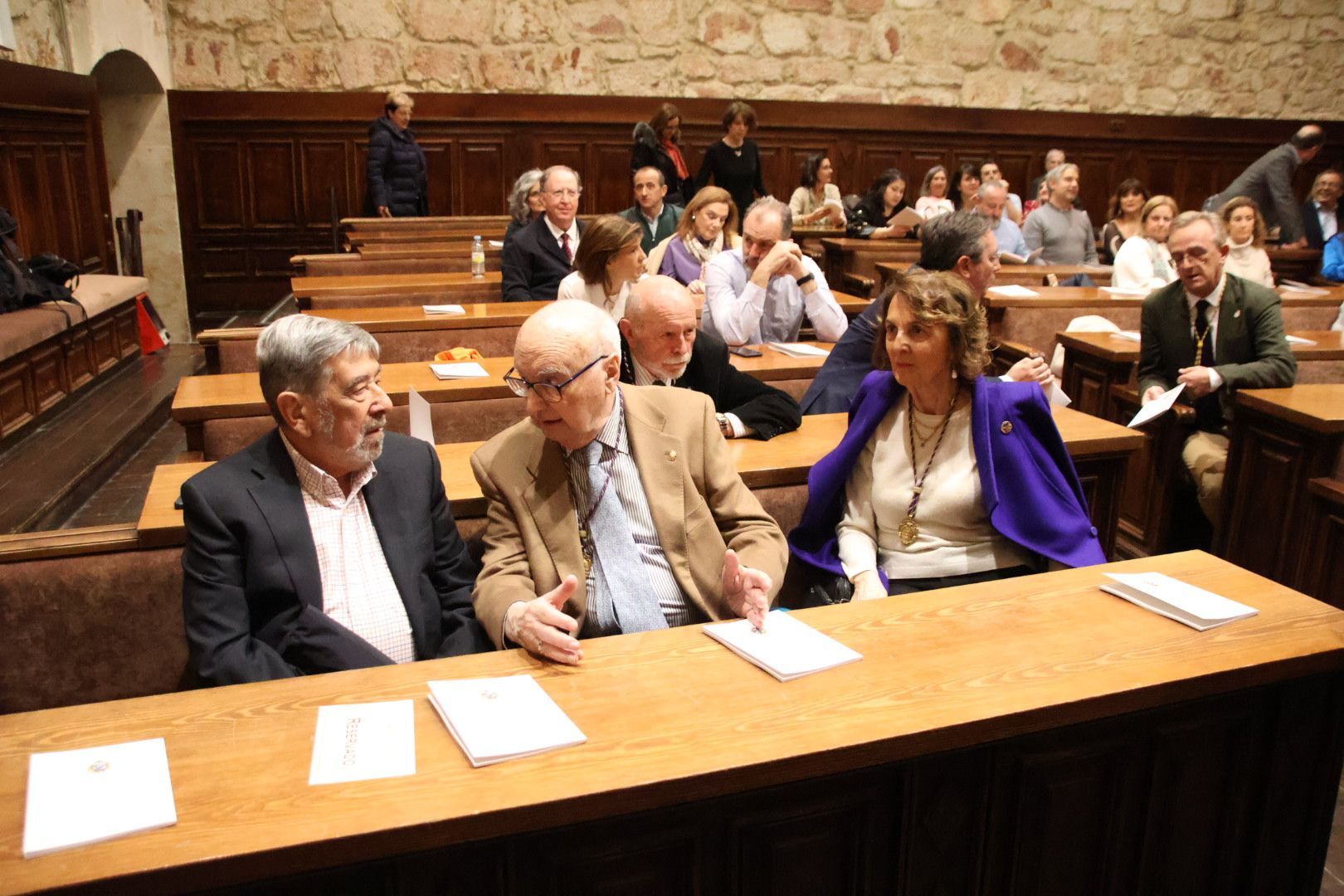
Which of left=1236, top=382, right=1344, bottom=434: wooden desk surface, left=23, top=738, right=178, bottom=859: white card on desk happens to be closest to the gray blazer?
left=1236, top=382, right=1344, bottom=434: wooden desk surface

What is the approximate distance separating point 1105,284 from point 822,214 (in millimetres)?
2542

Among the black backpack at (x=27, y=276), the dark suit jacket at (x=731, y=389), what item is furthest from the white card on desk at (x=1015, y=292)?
the black backpack at (x=27, y=276)

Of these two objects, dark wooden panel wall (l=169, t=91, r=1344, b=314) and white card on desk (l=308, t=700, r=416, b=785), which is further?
dark wooden panel wall (l=169, t=91, r=1344, b=314)

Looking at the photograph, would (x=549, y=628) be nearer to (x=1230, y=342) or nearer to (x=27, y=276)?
(x=1230, y=342)

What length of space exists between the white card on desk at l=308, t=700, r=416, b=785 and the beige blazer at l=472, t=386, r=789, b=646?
1.40ft

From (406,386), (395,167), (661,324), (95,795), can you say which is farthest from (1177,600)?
(395,167)

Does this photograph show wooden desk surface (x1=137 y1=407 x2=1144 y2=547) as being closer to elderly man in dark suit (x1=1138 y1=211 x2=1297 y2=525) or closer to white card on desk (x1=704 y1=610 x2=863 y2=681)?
white card on desk (x1=704 y1=610 x2=863 y2=681)

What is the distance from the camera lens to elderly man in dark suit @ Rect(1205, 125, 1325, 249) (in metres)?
7.55

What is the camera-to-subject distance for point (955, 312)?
2371 mm

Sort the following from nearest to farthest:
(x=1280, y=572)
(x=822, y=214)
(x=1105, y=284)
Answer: (x=1280, y=572) < (x=1105, y=284) < (x=822, y=214)

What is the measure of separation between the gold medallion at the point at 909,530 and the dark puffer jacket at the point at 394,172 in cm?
676

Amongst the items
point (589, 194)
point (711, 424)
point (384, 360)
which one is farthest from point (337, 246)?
point (711, 424)

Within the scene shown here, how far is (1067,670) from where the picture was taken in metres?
1.66

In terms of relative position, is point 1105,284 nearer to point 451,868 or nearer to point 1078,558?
point 1078,558
